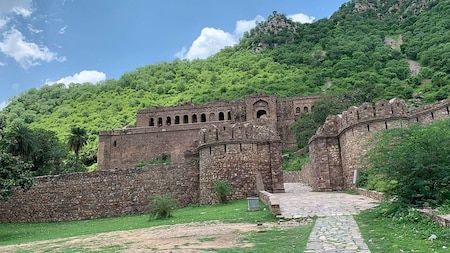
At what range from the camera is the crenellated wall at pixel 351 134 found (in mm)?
17047

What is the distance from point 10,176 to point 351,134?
15.7 m

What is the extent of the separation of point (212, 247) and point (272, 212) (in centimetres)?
414

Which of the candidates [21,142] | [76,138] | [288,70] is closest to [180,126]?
[76,138]

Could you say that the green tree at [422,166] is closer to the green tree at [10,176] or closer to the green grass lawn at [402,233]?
the green grass lawn at [402,233]

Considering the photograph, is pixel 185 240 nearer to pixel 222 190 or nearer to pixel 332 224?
pixel 332 224

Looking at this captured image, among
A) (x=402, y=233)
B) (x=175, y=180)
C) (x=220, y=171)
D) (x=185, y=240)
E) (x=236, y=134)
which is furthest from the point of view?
(x=175, y=180)

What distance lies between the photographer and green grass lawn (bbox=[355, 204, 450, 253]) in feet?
20.1

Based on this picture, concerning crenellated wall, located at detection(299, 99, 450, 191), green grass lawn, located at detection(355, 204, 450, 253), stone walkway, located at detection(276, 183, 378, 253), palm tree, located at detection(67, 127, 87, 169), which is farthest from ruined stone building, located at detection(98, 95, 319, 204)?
green grass lawn, located at detection(355, 204, 450, 253)

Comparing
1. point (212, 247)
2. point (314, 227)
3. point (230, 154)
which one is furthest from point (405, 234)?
point (230, 154)

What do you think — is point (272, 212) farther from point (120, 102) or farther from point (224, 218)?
point (120, 102)

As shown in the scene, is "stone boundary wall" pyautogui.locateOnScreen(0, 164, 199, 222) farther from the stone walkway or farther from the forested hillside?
the forested hillside

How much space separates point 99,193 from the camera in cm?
2122

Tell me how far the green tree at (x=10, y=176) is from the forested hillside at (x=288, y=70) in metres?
49.1

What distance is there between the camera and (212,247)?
293 inches
